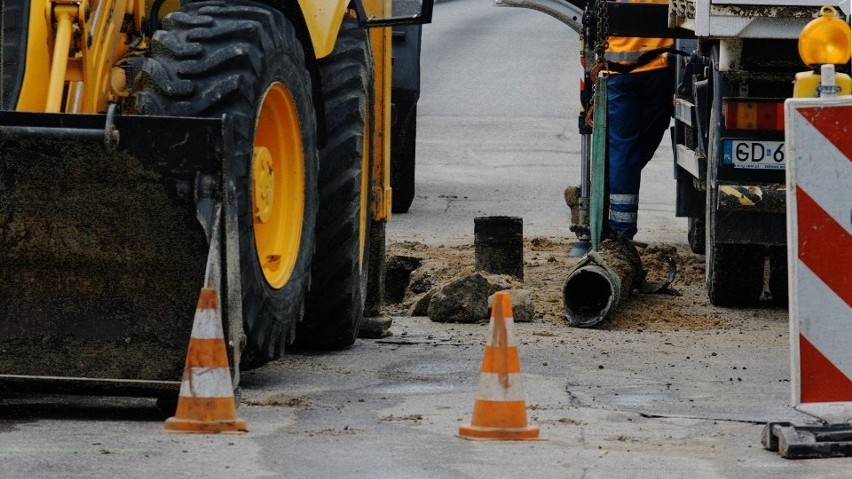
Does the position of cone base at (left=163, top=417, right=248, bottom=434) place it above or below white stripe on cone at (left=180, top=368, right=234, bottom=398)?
below

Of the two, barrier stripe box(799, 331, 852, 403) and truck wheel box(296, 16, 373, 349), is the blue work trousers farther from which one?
barrier stripe box(799, 331, 852, 403)

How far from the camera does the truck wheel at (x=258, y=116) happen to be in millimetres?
6492

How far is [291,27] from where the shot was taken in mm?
7270

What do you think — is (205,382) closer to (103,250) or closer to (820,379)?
(103,250)

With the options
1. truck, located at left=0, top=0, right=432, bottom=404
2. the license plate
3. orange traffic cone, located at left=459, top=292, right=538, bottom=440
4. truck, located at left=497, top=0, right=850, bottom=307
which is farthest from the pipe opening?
orange traffic cone, located at left=459, top=292, right=538, bottom=440

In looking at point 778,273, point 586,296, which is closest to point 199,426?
point 586,296

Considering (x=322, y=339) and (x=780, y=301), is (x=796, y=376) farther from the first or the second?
(x=780, y=301)

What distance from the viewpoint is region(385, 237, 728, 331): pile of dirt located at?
Answer: 9.65 meters

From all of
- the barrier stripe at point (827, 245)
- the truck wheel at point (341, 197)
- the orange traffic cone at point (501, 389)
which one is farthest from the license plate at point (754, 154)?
the orange traffic cone at point (501, 389)

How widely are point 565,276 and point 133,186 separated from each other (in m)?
5.15

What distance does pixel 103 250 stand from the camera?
6.41 m

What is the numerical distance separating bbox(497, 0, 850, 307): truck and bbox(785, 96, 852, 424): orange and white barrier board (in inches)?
111

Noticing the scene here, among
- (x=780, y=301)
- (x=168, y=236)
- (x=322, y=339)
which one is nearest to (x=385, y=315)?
(x=322, y=339)

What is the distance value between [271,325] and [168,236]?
81 centimetres
